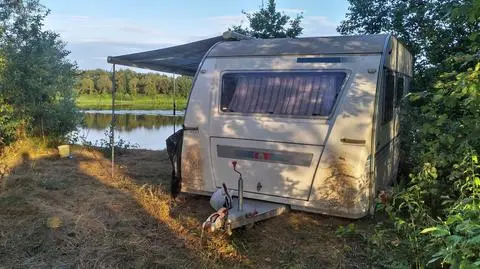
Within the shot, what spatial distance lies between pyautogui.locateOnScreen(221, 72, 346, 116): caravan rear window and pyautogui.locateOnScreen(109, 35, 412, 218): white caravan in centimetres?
1

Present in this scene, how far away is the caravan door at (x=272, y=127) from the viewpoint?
455 centimetres

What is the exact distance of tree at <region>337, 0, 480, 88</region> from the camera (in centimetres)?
611

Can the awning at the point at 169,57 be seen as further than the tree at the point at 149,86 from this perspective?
No

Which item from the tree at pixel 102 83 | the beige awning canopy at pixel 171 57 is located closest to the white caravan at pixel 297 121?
the beige awning canopy at pixel 171 57

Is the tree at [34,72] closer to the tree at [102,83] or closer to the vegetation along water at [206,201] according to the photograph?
the vegetation along water at [206,201]

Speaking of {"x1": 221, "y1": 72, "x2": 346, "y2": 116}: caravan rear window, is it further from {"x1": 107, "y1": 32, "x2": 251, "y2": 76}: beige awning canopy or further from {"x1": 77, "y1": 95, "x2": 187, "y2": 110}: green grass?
{"x1": 77, "y1": 95, "x2": 187, "y2": 110}: green grass

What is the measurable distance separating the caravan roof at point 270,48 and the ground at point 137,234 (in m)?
1.89

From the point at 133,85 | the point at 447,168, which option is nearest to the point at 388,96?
the point at 447,168

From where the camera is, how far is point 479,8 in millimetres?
2492

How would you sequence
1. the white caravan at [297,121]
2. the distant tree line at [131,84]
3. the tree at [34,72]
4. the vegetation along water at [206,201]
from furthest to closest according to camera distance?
the distant tree line at [131,84] < the tree at [34,72] < the white caravan at [297,121] < the vegetation along water at [206,201]

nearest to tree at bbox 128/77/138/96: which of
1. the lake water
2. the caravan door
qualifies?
the lake water

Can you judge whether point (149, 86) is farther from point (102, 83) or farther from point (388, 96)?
point (388, 96)

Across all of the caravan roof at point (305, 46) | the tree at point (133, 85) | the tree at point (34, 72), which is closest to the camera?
the caravan roof at point (305, 46)

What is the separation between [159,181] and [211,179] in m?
1.89
